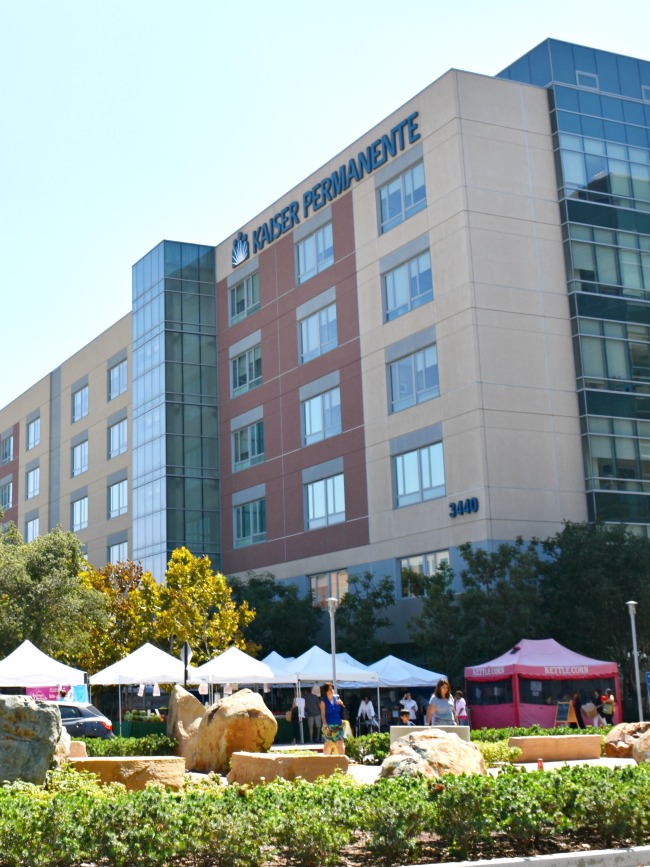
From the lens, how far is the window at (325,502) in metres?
48.3

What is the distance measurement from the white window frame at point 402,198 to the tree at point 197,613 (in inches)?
624

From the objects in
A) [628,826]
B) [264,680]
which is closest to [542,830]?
[628,826]

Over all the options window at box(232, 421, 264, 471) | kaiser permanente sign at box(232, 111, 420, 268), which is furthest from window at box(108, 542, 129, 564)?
kaiser permanente sign at box(232, 111, 420, 268)

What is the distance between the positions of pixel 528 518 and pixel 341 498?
32.6 ft

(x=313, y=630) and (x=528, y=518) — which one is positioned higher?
(x=528, y=518)

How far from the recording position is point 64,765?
15.9 metres

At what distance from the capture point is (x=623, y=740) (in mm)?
23859

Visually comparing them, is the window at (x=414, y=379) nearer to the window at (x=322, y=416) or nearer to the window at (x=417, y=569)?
A: the window at (x=322, y=416)

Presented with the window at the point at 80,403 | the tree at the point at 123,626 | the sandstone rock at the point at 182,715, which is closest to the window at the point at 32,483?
the window at the point at 80,403

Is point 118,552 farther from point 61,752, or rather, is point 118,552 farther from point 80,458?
point 61,752

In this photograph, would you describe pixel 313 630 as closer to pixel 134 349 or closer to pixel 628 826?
pixel 134 349

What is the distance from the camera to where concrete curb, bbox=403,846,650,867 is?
10.5 metres

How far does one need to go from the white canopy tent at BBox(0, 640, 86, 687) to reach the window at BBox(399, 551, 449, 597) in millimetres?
15451

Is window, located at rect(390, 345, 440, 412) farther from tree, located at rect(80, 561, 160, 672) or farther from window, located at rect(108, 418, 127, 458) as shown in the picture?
window, located at rect(108, 418, 127, 458)
